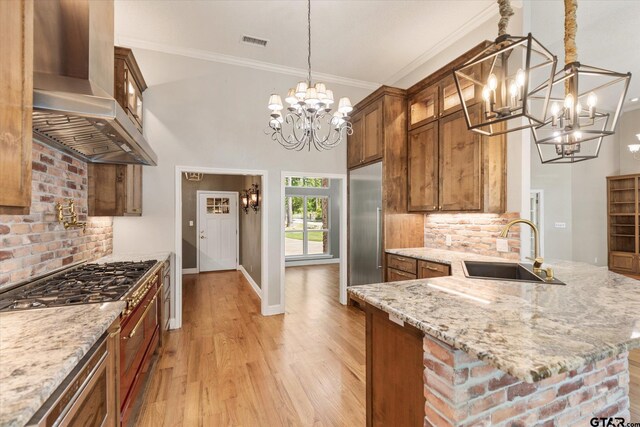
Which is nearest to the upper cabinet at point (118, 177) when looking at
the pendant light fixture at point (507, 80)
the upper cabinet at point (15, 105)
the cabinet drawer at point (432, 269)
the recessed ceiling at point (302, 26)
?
the recessed ceiling at point (302, 26)

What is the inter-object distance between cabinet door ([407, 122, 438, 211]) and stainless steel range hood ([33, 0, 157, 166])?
9.82ft

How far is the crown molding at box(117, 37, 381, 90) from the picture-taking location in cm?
359

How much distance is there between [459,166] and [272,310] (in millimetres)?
3022

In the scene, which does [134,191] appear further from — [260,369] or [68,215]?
[260,369]

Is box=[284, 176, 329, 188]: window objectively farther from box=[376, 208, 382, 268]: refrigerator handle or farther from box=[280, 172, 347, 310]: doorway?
box=[376, 208, 382, 268]: refrigerator handle

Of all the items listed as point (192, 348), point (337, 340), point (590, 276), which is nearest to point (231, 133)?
point (192, 348)

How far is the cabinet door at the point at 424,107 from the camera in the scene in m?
3.42

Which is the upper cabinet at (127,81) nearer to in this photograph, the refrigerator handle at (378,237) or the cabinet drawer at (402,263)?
the refrigerator handle at (378,237)

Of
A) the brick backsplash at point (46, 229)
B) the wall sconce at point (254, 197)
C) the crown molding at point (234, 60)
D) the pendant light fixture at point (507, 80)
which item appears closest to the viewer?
the pendant light fixture at point (507, 80)

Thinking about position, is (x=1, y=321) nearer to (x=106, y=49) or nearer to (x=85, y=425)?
(x=85, y=425)

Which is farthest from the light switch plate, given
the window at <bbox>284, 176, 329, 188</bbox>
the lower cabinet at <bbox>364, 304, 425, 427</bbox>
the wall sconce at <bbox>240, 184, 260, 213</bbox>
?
the window at <bbox>284, 176, 329, 188</bbox>

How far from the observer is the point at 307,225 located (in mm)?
8578

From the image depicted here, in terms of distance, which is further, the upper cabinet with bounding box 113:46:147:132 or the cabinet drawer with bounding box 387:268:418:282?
the cabinet drawer with bounding box 387:268:418:282

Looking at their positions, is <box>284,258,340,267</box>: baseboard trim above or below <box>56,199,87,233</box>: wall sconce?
below
